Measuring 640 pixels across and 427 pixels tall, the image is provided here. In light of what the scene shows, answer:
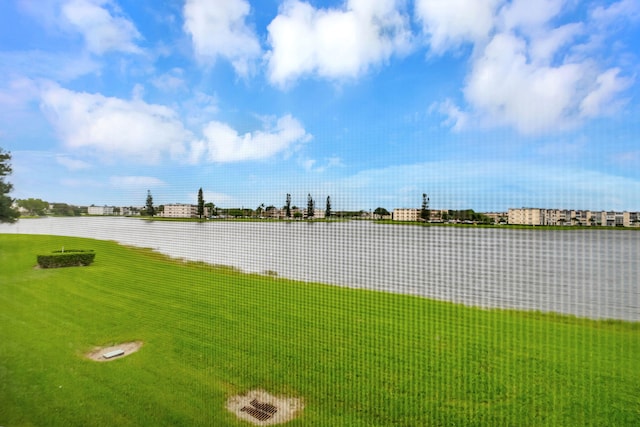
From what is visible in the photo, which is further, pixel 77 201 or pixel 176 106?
pixel 77 201

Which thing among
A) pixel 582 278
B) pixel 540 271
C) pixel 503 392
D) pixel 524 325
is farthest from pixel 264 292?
pixel 582 278

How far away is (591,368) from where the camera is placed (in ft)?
5.73

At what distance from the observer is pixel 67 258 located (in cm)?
334

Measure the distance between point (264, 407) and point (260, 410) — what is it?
24 millimetres

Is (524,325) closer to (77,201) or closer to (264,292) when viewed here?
(264,292)

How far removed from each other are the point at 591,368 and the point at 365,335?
1.39 meters

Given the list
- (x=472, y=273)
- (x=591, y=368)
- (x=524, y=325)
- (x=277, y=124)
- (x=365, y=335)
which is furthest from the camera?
(x=472, y=273)

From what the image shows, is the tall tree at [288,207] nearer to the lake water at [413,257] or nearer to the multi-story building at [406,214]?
the lake water at [413,257]

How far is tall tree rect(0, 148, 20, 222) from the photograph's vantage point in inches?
88.7

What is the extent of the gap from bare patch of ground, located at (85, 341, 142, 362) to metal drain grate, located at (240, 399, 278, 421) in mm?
1020

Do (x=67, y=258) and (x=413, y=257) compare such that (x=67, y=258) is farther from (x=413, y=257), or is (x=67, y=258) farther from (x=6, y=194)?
(x=413, y=257)

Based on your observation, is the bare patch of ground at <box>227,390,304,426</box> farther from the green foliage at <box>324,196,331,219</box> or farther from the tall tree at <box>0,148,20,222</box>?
the tall tree at <box>0,148,20,222</box>

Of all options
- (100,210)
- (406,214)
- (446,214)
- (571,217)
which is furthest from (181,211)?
(571,217)

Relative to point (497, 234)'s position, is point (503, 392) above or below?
below
